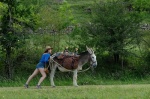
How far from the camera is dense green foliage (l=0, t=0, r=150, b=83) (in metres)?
28.2

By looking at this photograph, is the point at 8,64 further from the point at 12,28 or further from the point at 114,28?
the point at 114,28

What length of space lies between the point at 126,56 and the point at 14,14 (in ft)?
26.8

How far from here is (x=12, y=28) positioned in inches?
1105

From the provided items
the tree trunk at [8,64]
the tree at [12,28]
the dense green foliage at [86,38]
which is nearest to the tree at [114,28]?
the dense green foliage at [86,38]

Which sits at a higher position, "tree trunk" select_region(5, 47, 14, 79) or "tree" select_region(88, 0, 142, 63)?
"tree" select_region(88, 0, 142, 63)

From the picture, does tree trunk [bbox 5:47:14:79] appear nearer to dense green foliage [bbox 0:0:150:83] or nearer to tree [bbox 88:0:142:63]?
dense green foliage [bbox 0:0:150:83]

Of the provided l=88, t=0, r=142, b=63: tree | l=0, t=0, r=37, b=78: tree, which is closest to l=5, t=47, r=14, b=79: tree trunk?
l=0, t=0, r=37, b=78: tree

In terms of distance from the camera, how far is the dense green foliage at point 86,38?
28.2 metres

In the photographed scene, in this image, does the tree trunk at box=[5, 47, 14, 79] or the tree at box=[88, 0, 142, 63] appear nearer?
the tree trunk at box=[5, 47, 14, 79]

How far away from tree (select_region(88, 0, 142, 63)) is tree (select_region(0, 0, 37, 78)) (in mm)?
4772

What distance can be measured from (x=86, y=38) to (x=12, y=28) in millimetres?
5220

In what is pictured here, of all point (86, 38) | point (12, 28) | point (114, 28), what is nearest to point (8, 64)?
point (12, 28)

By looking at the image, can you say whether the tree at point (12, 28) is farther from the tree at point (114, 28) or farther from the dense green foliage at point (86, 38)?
the tree at point (114, 28)

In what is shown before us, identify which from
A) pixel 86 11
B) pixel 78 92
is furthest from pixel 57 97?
pixel 86 11
